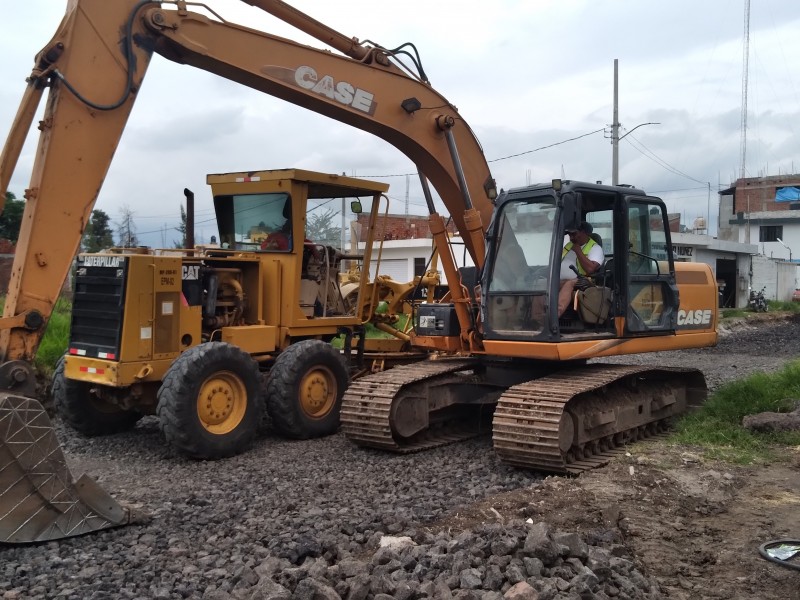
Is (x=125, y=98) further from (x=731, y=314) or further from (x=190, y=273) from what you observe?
(x=731, y=314)

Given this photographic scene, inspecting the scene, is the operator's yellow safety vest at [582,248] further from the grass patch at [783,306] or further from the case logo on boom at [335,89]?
the grass patch at [783,306]

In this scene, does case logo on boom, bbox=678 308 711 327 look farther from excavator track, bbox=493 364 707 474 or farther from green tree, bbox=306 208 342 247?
green tree, bbox=306 208 342 247

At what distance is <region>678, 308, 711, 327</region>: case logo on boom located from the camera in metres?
8.23

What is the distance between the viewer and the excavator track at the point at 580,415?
6207mm

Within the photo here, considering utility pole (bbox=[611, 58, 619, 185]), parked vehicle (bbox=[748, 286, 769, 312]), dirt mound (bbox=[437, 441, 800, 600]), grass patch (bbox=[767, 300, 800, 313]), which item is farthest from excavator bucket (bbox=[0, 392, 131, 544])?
grass patch (bbox=[767, 300, 800, 313])

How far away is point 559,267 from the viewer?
682 centimetres

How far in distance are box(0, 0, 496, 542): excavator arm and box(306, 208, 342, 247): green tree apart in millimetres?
1507

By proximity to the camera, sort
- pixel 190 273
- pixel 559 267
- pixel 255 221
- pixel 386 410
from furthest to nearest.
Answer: pixel 255 221, pixel 190 273, pixel 386 410, pixel 559 267

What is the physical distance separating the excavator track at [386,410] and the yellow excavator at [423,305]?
0.02 m

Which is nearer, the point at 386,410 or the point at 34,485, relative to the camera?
the point at 34,485

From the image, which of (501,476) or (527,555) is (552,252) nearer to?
(501,476)

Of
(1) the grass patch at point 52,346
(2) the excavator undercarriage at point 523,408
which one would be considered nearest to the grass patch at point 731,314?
(2) the excavator undercarriage at point 523,408

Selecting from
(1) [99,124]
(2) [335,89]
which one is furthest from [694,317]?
(1) [99,124]

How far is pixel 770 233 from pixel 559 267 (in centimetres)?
5023
